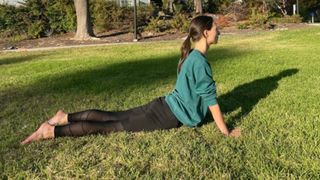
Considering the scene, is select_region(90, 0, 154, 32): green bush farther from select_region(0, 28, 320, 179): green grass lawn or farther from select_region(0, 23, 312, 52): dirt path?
select_region(0, 28, 320, 179): green grass lawn

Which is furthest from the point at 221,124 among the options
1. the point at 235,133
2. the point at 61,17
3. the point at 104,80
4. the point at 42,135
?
the point at 61,17

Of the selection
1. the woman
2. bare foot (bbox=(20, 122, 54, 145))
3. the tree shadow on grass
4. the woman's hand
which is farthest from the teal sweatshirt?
the tree shadow on grass

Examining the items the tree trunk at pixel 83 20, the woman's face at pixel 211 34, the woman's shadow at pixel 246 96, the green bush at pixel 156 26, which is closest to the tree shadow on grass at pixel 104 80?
the woman's shadow at pixel 246 96

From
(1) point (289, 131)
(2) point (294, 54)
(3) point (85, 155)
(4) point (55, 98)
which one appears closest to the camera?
(3) point (85, 155)

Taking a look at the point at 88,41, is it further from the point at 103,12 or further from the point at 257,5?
the point at 257,5

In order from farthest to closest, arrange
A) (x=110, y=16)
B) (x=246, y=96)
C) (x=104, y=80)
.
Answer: (x=110, y=16)
(x=104, y=80)
(x=246, y=96)

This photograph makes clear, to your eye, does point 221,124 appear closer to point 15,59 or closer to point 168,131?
point 168,131

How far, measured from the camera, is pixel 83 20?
2142 cm

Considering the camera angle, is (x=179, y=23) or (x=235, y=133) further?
(x=179, y=23)

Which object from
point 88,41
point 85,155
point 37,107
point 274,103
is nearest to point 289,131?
point 274,103

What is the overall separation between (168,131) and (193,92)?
0.44m

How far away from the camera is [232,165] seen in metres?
4.16

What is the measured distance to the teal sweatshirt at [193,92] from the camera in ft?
16.9

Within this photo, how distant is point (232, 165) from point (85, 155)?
1245mm
